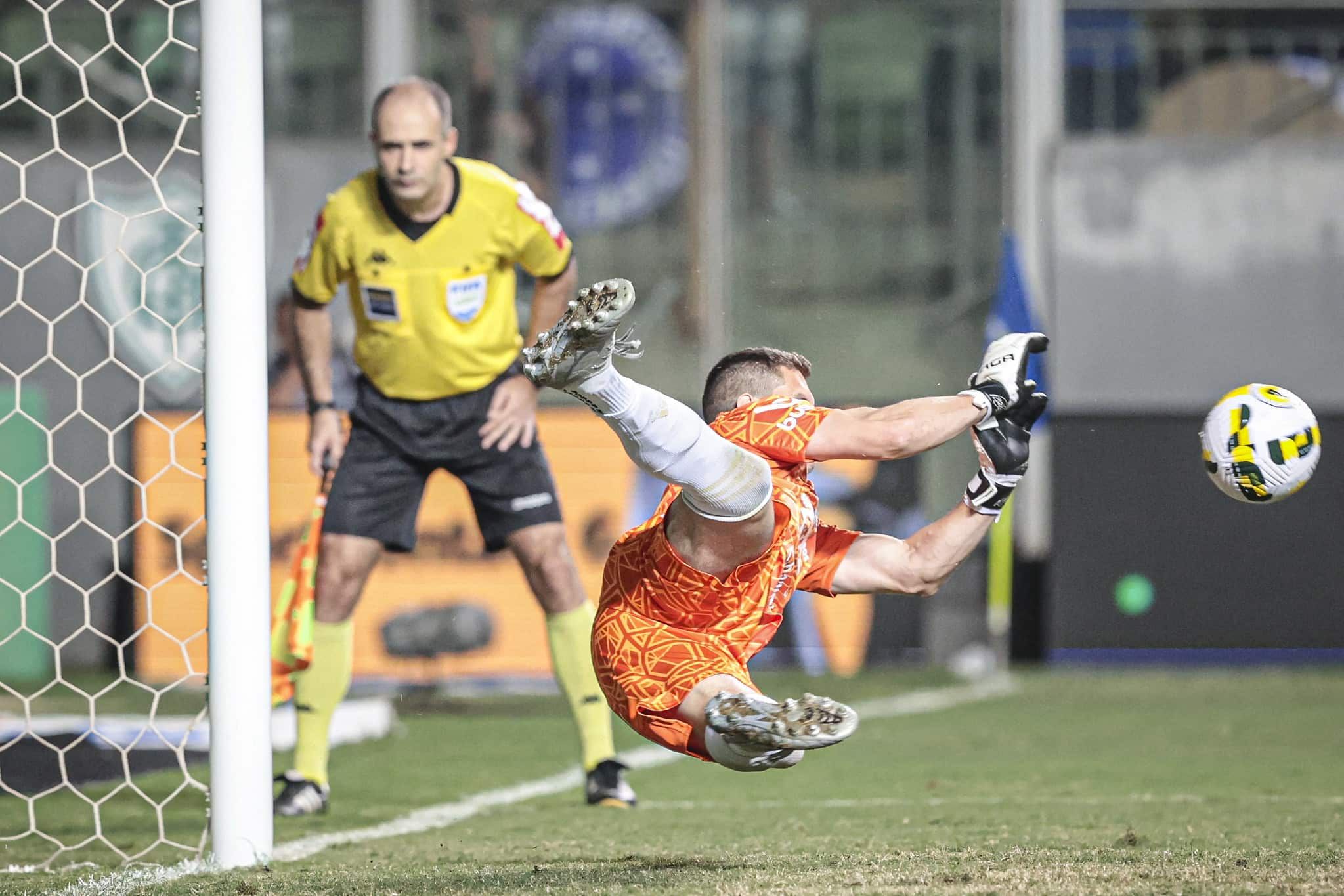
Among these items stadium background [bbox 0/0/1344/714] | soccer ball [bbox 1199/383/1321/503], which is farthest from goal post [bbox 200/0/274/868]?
stadium background [bbox 0/0/1344/714]

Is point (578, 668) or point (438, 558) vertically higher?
point (578, 668)

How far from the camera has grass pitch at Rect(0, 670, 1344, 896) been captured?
3.66m

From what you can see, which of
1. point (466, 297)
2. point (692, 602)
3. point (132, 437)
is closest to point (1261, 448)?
point (692, 602)

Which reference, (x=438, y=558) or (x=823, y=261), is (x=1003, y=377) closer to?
(x=438, y=558)

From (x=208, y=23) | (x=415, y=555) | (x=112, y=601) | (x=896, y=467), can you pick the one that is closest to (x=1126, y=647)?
(x=896, y=467)

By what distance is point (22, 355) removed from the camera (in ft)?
40.3

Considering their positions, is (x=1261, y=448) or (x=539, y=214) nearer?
(x=1261, y=448)

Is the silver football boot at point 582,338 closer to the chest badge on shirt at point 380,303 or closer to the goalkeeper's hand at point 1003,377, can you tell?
the goalkeeper's hand at point 1003,377

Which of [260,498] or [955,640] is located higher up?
[260,498]

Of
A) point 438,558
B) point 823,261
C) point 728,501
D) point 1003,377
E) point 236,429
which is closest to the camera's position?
point 728,501

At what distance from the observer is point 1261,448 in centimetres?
447

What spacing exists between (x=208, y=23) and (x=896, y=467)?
8.10 m

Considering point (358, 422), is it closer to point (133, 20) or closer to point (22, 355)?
point (22, 355)

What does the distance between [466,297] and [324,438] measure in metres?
0.73
